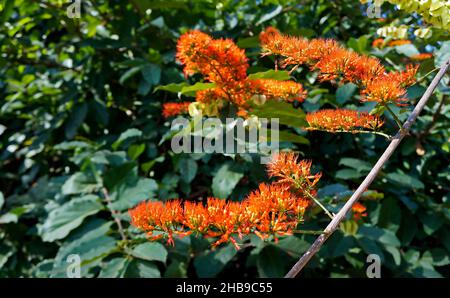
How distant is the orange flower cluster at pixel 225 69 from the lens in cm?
102

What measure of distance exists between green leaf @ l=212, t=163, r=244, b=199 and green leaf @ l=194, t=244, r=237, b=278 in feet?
0.56

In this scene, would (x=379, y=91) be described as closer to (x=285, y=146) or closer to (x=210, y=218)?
(x=210, y=218)

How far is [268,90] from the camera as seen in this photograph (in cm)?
110

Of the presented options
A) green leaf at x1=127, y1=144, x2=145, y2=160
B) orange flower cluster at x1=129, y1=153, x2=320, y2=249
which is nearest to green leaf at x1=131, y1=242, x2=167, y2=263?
green leaf at x1=127, y1=144, x2=145, y2=160

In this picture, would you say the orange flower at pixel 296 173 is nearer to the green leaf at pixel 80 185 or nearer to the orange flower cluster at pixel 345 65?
the orange flower cluster at pixel 345 65

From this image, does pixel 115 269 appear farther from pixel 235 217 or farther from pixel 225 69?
pixel 235 217

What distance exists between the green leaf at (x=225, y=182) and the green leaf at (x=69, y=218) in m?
0.39

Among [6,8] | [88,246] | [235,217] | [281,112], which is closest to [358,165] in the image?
[281,112]

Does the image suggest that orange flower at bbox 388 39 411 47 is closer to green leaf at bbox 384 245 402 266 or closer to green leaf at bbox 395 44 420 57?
green leaf at bbox 395 44 420 57

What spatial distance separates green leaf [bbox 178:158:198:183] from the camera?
1.65 m

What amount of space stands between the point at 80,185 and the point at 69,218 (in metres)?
0.17
